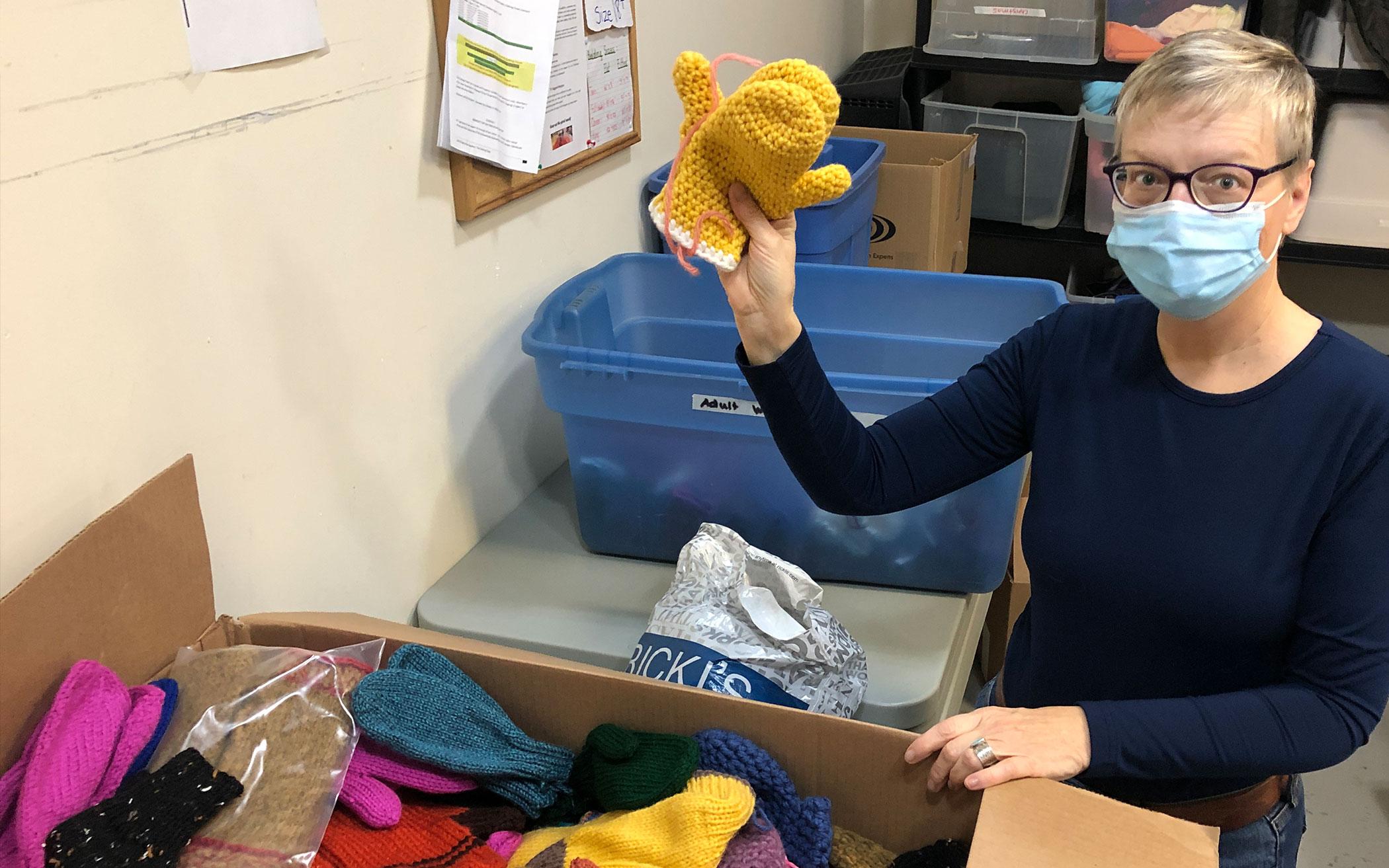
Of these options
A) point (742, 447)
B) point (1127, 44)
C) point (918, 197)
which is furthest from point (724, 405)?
point (1127, 44)

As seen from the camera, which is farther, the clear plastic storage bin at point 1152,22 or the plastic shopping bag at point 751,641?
the clear plastic storage bin at point 1152,22

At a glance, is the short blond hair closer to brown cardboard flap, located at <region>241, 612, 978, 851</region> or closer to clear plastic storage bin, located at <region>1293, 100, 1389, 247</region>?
brown cardboard flap, located at <region>241, 612, 978, 851</region>

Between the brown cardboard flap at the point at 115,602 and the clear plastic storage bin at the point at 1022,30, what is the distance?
7.11 ft

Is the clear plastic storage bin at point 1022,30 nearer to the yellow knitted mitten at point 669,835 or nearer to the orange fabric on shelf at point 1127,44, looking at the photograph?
the orange fabric on shelf at point 1127,44

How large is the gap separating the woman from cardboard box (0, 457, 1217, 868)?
54mm

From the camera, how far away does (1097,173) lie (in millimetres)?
2422

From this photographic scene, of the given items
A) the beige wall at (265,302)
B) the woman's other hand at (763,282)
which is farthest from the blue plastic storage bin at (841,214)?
the woman's other hand at (763,282)

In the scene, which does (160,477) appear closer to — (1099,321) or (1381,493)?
(1099,321)

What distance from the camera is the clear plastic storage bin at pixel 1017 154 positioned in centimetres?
240

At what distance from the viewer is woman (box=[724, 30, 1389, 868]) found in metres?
0.80

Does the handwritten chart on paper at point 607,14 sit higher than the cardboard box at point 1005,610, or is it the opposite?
the handwritten chart on paper at point 607,14

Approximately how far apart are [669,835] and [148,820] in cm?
36

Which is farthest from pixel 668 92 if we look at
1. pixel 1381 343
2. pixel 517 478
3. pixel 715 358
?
pixel 1381 343

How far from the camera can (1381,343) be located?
2.77 meters
